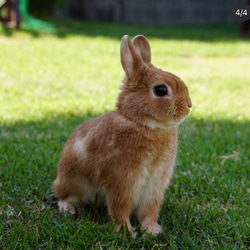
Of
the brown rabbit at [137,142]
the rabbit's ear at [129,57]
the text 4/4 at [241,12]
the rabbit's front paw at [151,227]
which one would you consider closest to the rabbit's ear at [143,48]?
the brown rabbit at [137,142]

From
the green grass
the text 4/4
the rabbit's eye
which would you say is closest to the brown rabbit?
the rabbit's eye

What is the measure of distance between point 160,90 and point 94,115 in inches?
88.4

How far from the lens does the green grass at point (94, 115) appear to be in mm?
2311

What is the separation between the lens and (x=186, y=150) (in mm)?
3549

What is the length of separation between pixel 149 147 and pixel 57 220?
68cm

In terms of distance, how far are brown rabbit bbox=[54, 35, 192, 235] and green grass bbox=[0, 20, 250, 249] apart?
0.17 meters

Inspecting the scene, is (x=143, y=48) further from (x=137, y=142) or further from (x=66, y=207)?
(x=66, y=207)

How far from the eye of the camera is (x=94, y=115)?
4.36 m

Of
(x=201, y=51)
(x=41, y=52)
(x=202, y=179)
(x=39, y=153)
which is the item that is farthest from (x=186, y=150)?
(x=201, y=51)

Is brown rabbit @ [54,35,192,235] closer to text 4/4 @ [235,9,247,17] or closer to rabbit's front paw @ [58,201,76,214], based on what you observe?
rabbit's front paw @ [58,201,76,214]

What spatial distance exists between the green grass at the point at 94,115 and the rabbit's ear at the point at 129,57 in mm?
662

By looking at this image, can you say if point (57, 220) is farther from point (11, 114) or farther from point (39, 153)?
point (11, 114)

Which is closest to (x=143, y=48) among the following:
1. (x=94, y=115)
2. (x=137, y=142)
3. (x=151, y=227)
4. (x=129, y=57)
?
(x=129, y=57)

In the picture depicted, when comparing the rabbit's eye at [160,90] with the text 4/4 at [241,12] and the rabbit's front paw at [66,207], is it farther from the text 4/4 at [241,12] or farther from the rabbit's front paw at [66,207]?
the text 4/4 at [241,12]
